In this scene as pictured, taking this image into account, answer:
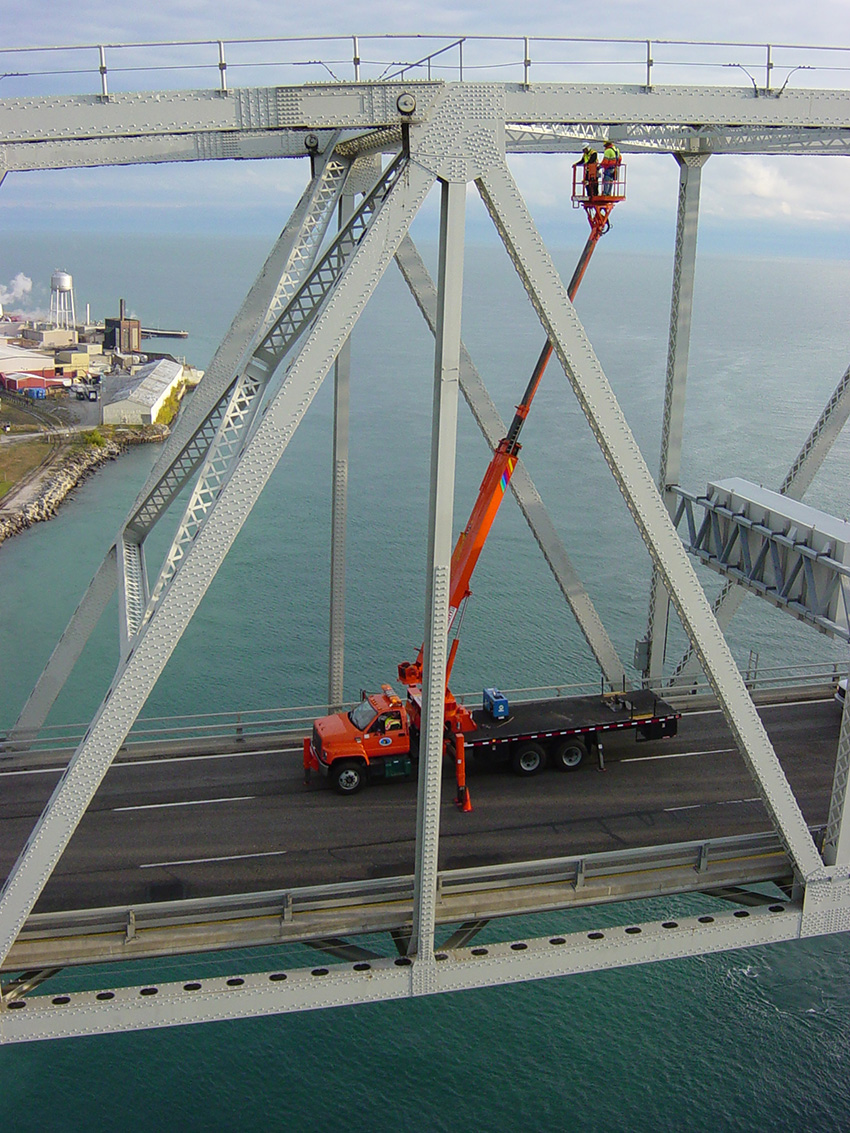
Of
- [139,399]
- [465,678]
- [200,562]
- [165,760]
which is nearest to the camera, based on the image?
[200,562]

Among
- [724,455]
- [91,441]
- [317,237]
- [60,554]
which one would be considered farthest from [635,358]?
[317,237]

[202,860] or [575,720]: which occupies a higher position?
[575,720]

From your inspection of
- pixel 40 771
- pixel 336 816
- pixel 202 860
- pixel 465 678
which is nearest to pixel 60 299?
pixel 465 678

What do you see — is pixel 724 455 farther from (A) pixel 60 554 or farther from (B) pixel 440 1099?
(B) pixel 440 1099

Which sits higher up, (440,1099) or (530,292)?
(530,292)

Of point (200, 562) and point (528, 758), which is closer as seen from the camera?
point (200, 562)

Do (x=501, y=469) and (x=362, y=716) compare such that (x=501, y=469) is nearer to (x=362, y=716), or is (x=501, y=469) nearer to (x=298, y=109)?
(x=362, y=716)

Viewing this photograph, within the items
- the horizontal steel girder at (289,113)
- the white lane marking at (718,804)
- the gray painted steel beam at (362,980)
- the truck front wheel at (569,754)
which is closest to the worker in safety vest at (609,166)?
the horizontal steel girder at (289,113)
